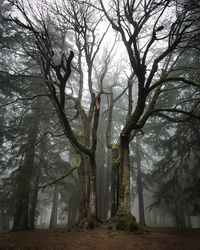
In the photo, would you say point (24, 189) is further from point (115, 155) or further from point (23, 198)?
point (115, 155)

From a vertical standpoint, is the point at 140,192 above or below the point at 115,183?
above

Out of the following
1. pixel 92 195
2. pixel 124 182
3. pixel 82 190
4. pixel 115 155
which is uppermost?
pixel 115 155

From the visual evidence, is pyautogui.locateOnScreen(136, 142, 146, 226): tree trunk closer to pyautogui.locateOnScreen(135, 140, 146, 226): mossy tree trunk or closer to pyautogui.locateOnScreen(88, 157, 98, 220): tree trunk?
pyautogui.locateOnScreen(135, 140, 146, 226): mossy tree trunk

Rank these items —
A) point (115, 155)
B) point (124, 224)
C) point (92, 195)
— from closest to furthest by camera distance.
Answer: point (124, 224), point (92, 195), point (115, 155)

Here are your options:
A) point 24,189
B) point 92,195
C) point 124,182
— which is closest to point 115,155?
point 124,182

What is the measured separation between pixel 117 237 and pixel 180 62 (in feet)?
39.1

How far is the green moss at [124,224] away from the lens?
7.39 meters

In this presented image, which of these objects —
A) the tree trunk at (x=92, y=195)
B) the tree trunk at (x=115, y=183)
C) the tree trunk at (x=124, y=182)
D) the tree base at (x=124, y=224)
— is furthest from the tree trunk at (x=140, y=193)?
the tree base at (x=124, y=224)

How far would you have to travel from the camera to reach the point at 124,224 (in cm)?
754

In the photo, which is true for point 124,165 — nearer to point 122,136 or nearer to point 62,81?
point 122,136

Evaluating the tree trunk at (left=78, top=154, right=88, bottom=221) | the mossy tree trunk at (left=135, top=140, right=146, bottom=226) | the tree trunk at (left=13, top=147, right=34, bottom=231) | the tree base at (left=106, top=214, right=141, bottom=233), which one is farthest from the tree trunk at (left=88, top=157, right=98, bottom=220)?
the mossy tree trunk at (left=135, top=140, right=146, bottom=226)

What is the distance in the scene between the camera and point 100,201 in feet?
66.3

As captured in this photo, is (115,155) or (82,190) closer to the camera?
(82,190)

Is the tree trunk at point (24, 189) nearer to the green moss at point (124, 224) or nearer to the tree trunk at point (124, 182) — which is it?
the tree trunk at point (124, 182)
